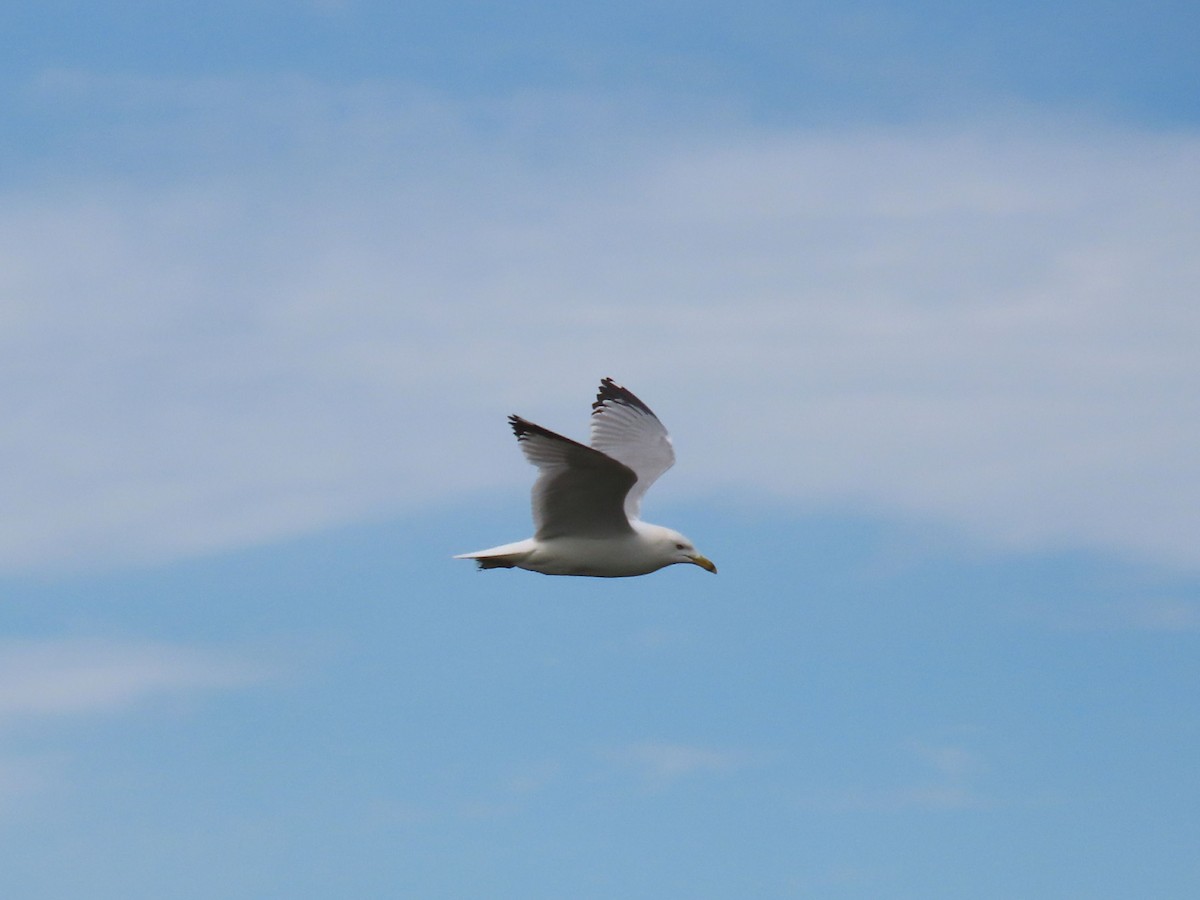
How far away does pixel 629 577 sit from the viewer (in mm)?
19109

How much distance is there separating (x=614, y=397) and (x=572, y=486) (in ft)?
19.0

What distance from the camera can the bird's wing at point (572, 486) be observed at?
16.9 meters

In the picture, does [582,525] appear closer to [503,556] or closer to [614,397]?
[503,556]

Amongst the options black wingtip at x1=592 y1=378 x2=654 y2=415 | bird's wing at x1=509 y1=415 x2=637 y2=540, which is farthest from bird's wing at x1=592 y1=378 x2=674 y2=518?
bird's wing at x1=509 y1=415 x2=637 y2=540

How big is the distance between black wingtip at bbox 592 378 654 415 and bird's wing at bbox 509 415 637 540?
15.2 ft

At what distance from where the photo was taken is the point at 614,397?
76.2 feet

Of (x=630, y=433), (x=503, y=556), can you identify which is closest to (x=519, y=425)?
(x=503, y=556)

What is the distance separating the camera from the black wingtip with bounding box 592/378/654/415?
2311cm

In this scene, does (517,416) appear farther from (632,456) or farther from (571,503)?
(632,456)

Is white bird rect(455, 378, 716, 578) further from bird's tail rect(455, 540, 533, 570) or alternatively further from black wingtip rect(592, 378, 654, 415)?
black wingtip rect(592, 378, 654, 415)

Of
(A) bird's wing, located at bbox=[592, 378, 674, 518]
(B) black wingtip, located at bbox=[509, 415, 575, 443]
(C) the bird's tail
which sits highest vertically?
(A) bird's wing, located at bbox=[592, 378, 674, 518]

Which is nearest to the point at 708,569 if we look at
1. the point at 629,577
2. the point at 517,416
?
the point at 629,577

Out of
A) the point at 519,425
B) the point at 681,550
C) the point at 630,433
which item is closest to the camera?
the point at 519,425

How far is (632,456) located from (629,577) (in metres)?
3.33
